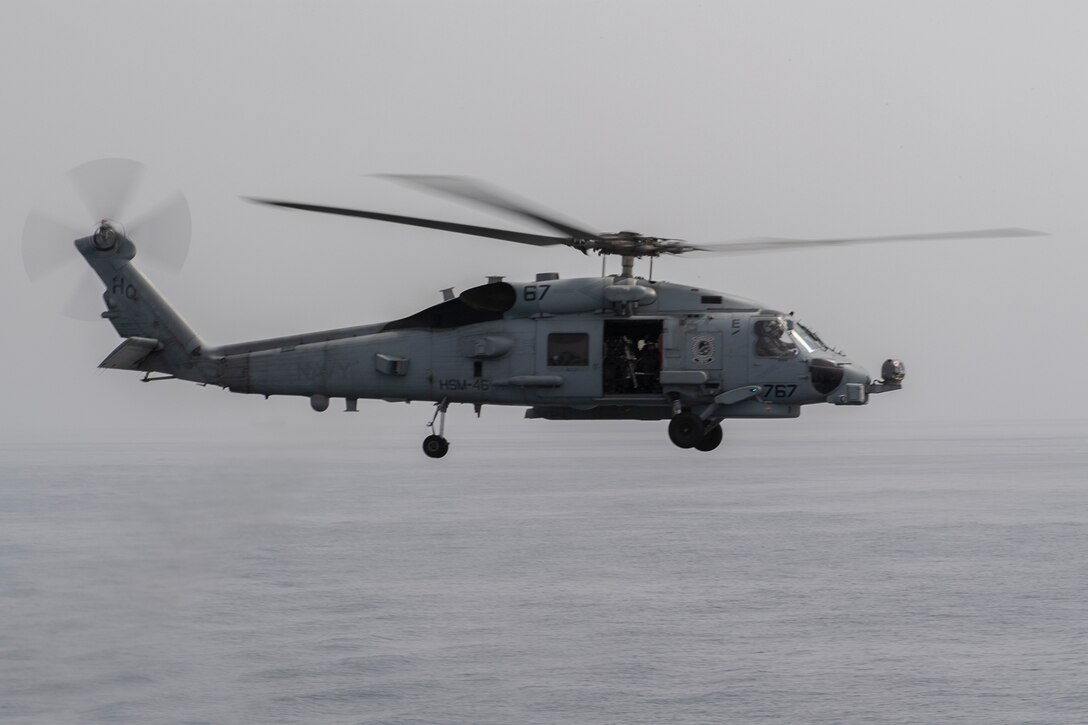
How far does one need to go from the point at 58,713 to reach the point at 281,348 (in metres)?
181

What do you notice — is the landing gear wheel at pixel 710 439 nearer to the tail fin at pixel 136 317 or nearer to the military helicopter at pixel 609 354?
the military helicopter at pixel 609 354

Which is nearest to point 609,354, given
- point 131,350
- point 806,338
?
point 806,338

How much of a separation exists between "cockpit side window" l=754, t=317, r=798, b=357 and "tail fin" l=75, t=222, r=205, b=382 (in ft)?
53.4

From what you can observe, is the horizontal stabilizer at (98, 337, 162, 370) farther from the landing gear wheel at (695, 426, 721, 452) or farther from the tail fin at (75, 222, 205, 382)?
the landing gear wheel at (695, 426, 721, 452)

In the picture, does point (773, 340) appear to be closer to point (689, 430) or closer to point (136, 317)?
point (689, 430)

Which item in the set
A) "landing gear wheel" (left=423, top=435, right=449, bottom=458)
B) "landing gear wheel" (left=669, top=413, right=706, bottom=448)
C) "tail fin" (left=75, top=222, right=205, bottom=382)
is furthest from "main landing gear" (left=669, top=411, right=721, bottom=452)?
"tail fin" (left=75, top=222, right=205, bottom=382)

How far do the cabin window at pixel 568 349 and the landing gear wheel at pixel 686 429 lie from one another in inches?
108

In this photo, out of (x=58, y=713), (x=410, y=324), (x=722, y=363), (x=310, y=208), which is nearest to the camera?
(x=310, y=208)

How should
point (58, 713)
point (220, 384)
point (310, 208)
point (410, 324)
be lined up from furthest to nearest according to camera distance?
point (58, 713)
point (220, 384)
point (410, 324)
point (310, 208)

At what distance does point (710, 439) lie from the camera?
105 feet

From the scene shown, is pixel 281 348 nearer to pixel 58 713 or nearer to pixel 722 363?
pixel 722 363

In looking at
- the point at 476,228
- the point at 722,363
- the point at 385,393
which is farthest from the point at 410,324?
the point at 722,363

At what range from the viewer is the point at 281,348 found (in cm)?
3531

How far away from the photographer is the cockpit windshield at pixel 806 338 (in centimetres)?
3216
